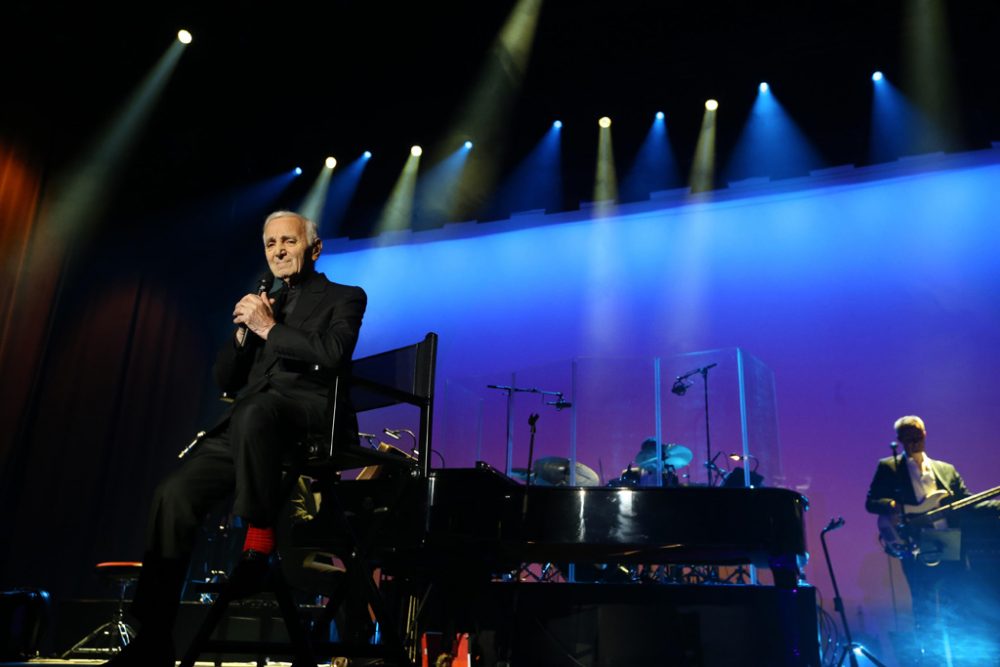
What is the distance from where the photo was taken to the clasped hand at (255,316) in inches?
91.6

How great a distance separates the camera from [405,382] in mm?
3680

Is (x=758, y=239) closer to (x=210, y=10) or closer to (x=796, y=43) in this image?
(x=796, y=43)

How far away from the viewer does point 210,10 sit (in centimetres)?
570

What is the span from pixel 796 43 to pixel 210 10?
4.18 metres

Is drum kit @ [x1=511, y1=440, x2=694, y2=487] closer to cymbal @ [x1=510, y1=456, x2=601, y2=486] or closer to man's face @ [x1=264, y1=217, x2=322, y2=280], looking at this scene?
cymbal @ [x1=510, y1=456, x2=601, y2=486]

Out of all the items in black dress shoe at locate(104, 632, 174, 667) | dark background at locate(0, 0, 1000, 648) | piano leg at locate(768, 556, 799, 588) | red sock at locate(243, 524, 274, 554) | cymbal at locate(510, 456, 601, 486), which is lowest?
black dress shoe at locate(104, 632, 174, 667)

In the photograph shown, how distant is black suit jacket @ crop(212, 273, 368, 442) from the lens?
2.29 metres

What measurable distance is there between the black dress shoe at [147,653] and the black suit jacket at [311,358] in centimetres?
58

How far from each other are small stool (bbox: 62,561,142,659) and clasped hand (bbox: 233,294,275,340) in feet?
11.1

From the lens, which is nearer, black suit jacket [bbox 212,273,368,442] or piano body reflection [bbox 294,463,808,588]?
black suit jacket [bbox 212,273,368,442]

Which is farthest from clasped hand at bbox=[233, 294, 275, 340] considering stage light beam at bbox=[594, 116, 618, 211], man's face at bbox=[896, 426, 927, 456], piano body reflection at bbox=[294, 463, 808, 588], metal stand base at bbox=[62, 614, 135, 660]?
stage light beam at bbox=[594, 116, 618, 211]

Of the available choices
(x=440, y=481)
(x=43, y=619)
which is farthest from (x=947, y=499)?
(x=43, y=619)

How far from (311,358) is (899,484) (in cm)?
449

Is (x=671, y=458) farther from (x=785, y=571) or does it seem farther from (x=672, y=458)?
(x=785, y=571)
